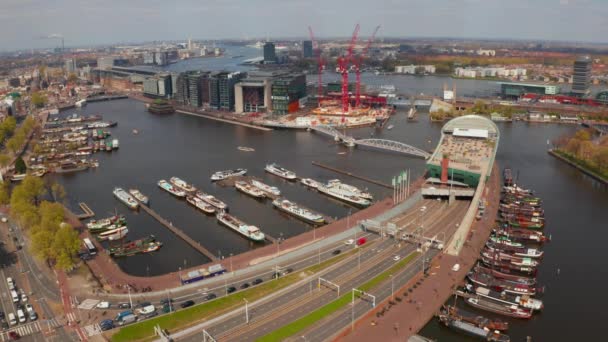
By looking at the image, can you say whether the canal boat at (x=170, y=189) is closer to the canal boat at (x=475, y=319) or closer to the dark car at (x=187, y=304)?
the dark car at (x=187, y=304)

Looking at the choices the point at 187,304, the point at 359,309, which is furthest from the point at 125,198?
the point at 359,309

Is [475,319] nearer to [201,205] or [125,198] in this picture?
[201,205]

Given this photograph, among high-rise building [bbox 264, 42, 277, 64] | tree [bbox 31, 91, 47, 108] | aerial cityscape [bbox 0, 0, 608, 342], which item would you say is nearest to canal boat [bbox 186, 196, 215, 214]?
aerial cityscape [bbox 0, 0, 608, 342]

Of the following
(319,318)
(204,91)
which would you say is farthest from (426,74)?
(319,318)

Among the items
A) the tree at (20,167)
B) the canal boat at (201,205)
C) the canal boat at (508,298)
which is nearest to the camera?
the canal boat at (508,298)

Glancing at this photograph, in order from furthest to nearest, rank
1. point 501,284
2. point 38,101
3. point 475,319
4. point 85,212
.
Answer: point 38,101
point 85,212
point 501,284
point 475,319

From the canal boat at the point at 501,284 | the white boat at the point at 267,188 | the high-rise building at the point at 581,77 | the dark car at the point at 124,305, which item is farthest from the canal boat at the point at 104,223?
the high-rise building at the point at 581,77

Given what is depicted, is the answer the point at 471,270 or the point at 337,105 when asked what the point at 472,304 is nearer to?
the point at 471,270
